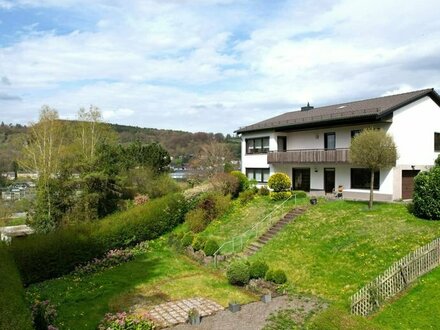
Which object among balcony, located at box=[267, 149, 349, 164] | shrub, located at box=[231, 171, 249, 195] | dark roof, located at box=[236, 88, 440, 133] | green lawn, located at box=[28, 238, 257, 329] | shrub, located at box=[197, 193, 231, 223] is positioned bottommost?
green lawn, located at box=[28, 238, 257, 329]

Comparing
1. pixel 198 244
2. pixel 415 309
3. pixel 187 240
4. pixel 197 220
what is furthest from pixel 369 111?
pixel 415 309

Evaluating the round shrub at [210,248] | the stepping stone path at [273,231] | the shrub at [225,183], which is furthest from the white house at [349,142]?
the round shrub at [210,248]

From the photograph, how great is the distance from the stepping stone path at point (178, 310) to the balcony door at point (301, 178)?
20.8 metres

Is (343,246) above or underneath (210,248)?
above

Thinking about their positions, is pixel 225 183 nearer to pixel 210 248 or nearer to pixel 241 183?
pixel 241 183

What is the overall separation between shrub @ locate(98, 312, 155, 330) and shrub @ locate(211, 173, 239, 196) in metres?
18.5

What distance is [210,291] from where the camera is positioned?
15922 millimetres

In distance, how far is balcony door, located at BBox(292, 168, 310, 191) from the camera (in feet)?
109

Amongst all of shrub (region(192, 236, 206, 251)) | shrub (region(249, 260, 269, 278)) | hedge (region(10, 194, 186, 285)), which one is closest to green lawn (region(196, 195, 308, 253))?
shrub (region(192, 236, 206, 251))

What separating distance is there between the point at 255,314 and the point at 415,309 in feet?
17.5

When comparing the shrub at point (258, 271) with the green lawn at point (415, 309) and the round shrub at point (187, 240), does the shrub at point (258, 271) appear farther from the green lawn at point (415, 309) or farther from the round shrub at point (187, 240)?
the round shrub at point (187, 240)

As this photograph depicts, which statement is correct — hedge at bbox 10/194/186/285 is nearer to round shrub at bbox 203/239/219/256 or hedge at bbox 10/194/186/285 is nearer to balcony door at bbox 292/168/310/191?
round shrub at bbox 203/239/219/256

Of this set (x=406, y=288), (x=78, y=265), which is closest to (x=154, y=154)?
(x=78, y=265)

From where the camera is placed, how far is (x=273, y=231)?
73.7ft
